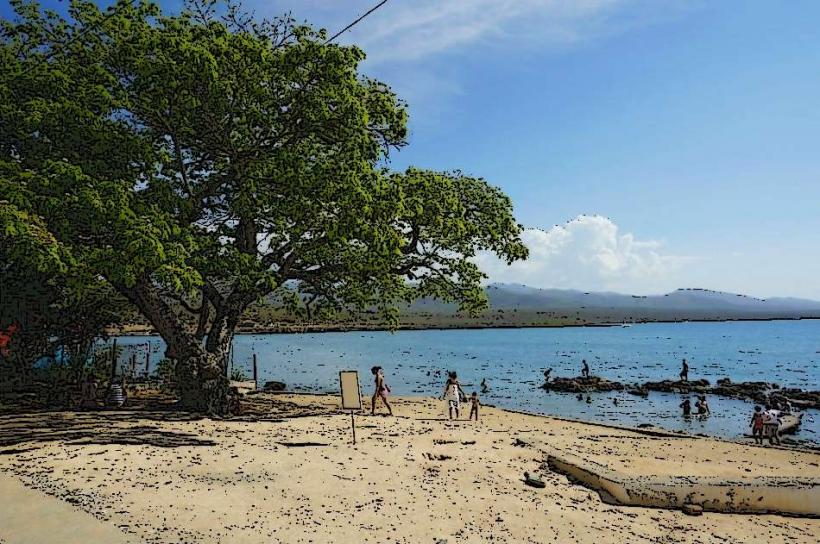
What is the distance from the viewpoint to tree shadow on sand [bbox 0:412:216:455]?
46.9ft

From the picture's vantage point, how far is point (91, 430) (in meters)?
15.8

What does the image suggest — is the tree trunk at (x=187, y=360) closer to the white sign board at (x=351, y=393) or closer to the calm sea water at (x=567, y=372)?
the white sign board at (x=351, y=393)

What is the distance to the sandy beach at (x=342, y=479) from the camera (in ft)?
30.3

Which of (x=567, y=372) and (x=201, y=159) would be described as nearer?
(x=201, y=159)

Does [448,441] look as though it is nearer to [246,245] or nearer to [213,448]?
[213,448]

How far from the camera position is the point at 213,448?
14.1 meters

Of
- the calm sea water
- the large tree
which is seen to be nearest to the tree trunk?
the large tree

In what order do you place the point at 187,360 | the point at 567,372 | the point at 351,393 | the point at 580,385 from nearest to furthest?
the point at 351,393, the point at 187,360, the point at 580,385, the point at 567,372

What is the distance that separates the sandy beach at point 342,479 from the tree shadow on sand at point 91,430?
48mm

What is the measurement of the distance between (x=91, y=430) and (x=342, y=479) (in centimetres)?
809

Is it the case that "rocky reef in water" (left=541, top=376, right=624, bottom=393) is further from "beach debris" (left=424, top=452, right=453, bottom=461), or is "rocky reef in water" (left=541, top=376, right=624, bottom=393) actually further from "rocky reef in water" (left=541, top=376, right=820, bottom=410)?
"beach debris" (left=424, top=452, right=453, bottom=461)

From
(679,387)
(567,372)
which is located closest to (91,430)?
(679,387)

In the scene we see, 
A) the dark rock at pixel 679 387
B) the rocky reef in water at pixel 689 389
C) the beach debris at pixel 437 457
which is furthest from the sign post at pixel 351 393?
the dark rock at pixel 679 387

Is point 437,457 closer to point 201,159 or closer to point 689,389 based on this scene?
point 201,159
